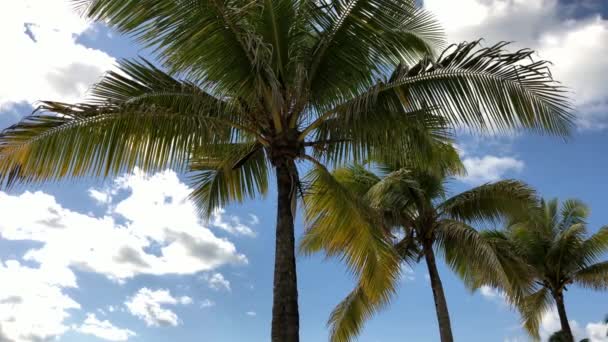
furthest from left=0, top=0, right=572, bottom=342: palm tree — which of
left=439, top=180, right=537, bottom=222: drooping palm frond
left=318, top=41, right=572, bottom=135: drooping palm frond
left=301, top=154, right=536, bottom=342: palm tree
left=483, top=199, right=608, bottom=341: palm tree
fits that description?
left=483, top=199, right=608, bottom=341: palm tree

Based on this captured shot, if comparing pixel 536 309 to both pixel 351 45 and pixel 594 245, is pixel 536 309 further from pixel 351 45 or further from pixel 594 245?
pixel 351 45

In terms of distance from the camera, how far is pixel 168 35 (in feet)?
23.7

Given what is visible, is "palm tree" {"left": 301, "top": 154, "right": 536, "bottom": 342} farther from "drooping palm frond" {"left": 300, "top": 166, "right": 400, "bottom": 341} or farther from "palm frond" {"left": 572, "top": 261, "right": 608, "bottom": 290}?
"palm frond" {"left": 572, "top": 261, "right": 608, "bottom": 290}

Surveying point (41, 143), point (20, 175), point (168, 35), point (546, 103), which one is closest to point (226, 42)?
point (168, 35)

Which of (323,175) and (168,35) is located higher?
(168,35)

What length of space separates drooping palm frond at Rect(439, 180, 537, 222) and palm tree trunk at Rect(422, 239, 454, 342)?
3.71 ft

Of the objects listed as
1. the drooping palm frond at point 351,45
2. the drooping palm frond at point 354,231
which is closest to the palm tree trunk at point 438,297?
the drooping palm frond at point 354,231

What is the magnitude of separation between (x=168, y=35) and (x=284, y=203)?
2641 millimetres

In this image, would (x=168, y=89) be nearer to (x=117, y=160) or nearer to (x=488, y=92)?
(x=117, y=160)

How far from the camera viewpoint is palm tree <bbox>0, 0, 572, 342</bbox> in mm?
7023

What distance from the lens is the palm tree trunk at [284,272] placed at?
22.4ft

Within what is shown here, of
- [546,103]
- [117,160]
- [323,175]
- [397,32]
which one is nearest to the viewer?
[546,103]

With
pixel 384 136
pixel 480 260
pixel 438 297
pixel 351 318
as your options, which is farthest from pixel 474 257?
pixel 384 136

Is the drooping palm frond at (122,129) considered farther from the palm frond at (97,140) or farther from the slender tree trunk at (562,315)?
the slender tree trunk at (562,315)
